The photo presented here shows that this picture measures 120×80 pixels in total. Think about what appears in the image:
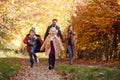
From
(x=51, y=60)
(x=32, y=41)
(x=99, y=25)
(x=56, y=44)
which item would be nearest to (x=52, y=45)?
(x=56, y=44)

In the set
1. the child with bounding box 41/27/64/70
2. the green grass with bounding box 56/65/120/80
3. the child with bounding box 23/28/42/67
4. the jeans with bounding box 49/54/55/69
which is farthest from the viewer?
the child with bounding box 23/28/42/67

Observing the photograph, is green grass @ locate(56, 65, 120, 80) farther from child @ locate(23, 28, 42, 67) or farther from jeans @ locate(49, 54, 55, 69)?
child @ locate(23, 28, 42, 67)

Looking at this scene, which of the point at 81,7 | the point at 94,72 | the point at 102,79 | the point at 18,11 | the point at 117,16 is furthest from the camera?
the point at 81,7

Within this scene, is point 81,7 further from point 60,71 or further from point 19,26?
point 60,71

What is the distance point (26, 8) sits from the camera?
91.9 feet

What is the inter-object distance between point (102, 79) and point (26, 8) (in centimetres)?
1569

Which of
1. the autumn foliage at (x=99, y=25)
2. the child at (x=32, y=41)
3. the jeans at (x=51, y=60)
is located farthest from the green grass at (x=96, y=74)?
the autumn foliage at (x=99, y=25)

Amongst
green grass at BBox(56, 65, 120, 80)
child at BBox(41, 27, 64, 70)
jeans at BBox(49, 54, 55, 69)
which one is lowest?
green grass at BBox(56, 65, 120, 80)

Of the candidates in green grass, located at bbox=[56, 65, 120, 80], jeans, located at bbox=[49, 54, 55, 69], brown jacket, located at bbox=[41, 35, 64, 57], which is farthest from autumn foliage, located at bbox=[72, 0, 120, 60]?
green grass, located at bbox=[56, 65, 120, 80]

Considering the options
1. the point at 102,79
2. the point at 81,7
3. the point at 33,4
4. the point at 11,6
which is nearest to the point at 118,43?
the point at 81,7

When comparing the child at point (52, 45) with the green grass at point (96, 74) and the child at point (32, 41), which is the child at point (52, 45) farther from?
the green grass at point (96, 74)

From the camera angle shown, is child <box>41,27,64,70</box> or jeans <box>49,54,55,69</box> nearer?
child <box>41,27,64,70</box>

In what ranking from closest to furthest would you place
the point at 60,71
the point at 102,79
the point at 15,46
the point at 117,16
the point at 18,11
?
the point at 102,79
the point at 60,71
the point at 117,16
the point at 18,11
the point at 15,46

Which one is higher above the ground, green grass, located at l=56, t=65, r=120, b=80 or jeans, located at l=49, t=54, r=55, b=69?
jeans, located at l=49, t=54, r=55, b=69
